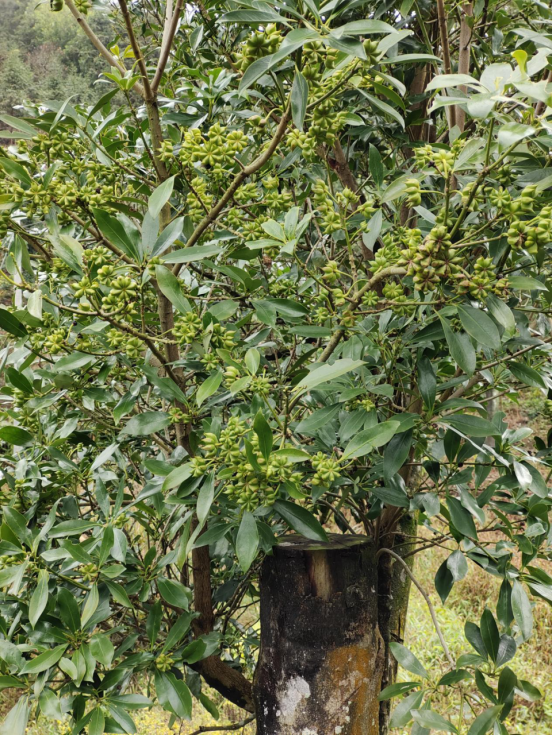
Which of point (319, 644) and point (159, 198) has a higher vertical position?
point (159, 198)

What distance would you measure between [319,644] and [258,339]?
49 cm

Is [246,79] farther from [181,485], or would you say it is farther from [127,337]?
[181,485]

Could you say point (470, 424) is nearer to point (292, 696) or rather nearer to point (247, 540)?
point (247, 540)

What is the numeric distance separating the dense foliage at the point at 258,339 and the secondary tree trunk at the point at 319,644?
86mm

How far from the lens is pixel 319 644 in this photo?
895 mm

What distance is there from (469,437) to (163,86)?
3.23ft

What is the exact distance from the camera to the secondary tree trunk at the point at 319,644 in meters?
0.89

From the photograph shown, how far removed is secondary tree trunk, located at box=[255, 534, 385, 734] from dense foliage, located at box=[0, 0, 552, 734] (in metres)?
0.09

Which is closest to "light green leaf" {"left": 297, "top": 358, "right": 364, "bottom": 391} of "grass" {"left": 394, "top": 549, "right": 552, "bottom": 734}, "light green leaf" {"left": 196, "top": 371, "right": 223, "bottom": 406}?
"light green leaf" {"left": 196, "top": 371, "right": 223, "bottom": 406}

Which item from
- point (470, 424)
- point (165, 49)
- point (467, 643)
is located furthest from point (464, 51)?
point (467, 643)

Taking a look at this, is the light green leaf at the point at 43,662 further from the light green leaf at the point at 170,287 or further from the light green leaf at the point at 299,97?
the light green leaf at the point at 299,97

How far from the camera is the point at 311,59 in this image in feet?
1.95

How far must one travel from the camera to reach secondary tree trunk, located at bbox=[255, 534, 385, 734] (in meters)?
0.89

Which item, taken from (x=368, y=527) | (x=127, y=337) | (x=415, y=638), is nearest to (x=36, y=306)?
(x=127, y=337)
